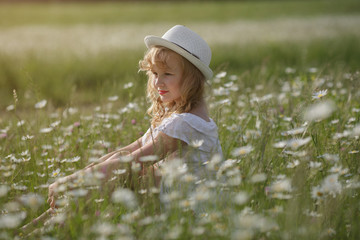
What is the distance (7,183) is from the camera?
2.37m

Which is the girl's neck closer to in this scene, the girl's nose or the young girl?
the young girl

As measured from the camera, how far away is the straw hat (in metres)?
2.45

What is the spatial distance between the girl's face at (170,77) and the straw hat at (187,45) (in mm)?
84

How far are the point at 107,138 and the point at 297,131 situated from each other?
1.60 metres

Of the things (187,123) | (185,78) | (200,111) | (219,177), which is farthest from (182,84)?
(219,177)

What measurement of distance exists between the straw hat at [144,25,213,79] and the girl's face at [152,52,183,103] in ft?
0.27

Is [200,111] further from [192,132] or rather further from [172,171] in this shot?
[172,171]

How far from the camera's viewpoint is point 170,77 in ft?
8.29

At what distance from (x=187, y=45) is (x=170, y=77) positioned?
21 cm

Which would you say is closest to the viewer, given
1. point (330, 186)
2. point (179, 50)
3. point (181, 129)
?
point (330, 186)

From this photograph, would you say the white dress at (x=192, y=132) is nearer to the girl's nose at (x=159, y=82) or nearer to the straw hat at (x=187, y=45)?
the girl's nose at (x=159, y=82)

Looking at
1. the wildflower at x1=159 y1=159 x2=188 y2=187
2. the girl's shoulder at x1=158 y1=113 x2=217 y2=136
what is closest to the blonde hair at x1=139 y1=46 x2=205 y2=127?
the girl's shoulder at x1=158 y1=113 x2=217 y2=136

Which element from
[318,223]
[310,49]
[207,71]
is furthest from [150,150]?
[310,49]

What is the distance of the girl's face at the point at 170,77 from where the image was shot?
8.29ft
